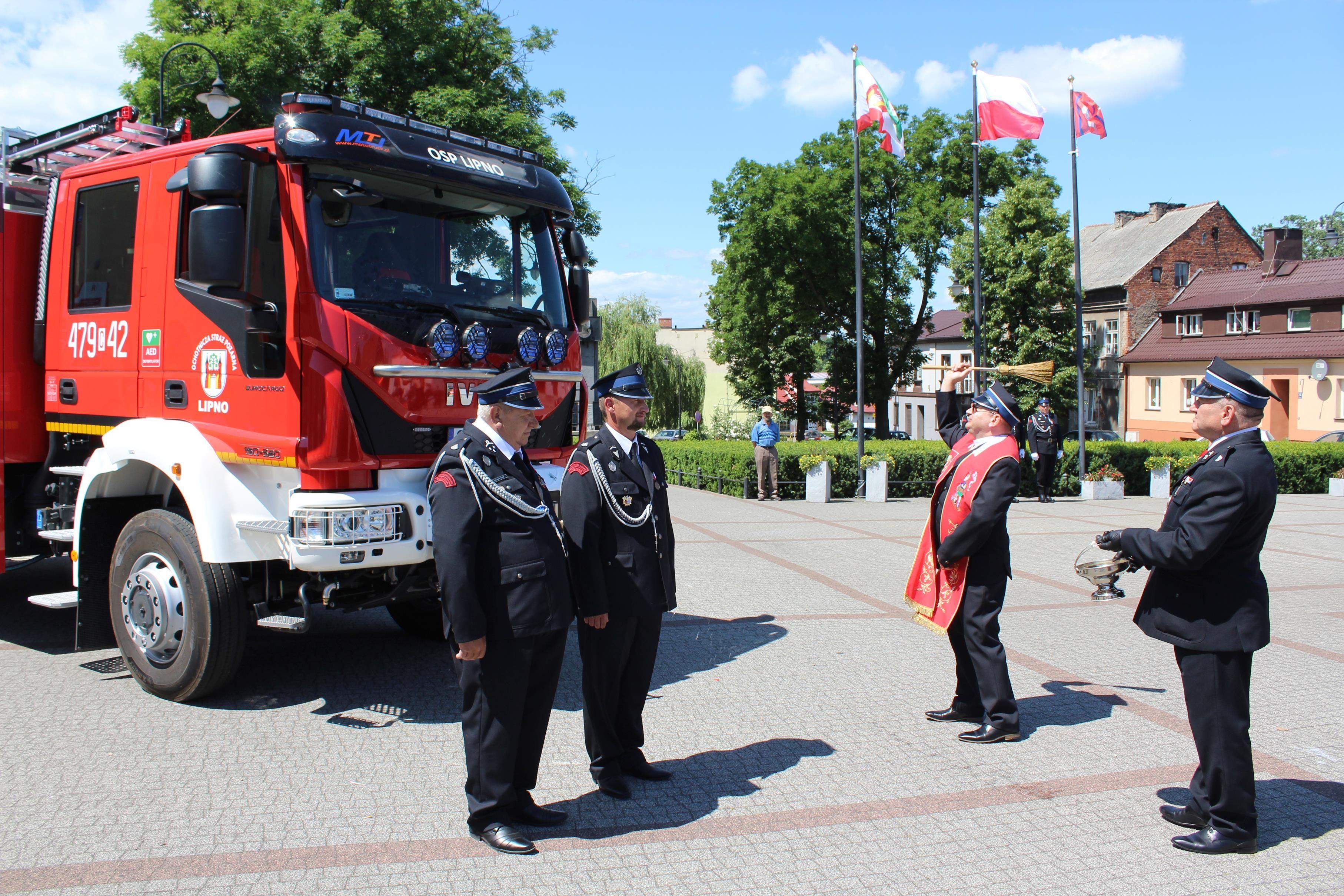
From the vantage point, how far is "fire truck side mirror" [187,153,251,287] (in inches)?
194

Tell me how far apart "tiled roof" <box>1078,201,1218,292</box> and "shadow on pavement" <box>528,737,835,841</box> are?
49629 mm

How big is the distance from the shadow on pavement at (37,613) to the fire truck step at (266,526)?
2872 millimetres

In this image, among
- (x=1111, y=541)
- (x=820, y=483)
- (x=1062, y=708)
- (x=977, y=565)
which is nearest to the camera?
(x=1111, y=541)

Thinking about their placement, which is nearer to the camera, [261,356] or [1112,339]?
[261,356]

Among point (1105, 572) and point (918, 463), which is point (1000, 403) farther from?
point (918, 463)

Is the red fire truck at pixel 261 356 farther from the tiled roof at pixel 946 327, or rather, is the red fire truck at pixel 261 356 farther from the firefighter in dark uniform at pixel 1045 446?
the tiled roof at pixel 946 327

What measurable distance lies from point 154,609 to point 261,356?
5.72 feet

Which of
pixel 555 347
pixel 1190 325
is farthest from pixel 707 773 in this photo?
pixel 1190 325

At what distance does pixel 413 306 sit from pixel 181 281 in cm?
132

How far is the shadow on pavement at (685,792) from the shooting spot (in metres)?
4.20

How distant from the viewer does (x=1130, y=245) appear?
173 ft

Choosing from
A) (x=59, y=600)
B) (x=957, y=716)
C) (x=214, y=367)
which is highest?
(x=214, y=367)

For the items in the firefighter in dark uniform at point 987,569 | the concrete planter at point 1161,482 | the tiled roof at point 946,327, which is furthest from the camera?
the tiled roof at point 946,327

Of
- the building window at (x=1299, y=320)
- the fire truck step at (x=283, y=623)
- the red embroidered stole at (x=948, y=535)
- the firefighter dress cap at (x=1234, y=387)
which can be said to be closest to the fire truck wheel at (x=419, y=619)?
the fire truck step at (x=283, y=623)
